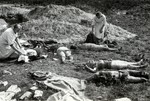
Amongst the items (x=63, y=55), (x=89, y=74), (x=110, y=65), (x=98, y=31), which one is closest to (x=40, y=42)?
(x=63, y=55)

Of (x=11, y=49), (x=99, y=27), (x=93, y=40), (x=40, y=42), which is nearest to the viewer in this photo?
(x=11, y=49)

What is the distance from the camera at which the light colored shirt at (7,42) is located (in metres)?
9.16

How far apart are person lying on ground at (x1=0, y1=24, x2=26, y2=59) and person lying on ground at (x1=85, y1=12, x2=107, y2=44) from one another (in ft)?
9.26

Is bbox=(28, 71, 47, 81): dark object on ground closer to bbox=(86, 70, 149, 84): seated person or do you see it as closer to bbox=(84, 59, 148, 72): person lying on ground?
bbox=(86, 70, 149, 84): seated person

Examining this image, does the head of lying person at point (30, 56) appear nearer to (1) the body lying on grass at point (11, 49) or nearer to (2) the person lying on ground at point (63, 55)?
(1) the body lying on grass at point (11, 49)

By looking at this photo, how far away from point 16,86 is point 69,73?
1.50 metres

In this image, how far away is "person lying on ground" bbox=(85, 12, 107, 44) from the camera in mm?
10930

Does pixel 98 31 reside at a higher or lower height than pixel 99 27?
lower

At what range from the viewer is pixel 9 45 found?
933 centimetres

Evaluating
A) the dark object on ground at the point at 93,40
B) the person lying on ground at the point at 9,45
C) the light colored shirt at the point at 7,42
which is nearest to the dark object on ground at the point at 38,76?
the person lying on ground at the point at 9,45

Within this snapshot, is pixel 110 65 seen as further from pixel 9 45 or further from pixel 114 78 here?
pixel 9 45

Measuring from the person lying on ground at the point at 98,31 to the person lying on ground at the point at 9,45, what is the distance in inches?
111

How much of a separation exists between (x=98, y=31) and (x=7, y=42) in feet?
11.4

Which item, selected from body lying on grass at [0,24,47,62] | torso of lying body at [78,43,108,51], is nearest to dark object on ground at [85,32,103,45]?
torso of lying body at [78,43,108,51]
